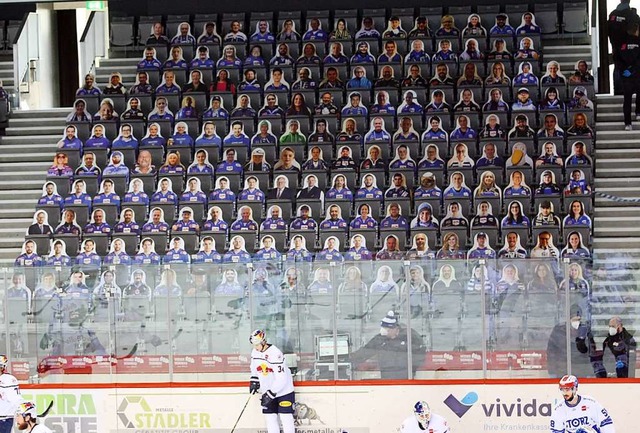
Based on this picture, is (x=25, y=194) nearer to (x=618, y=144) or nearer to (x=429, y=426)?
(x=618, y=144)

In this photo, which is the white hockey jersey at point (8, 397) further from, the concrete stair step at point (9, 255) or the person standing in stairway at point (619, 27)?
the person standing in stairway at point (619, 27)

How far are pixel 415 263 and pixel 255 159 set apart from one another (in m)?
4.44

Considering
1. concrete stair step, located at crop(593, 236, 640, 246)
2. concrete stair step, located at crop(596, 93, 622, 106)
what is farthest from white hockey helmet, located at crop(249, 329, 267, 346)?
concrete stair step, located at crop(596, 93, 622, 106)

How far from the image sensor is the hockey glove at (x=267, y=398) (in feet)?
49.5

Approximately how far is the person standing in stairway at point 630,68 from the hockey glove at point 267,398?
7.43m

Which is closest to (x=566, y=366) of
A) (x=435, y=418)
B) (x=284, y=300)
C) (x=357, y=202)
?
(x=435, y=418)

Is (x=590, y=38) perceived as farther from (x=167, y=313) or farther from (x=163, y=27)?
(x=167, y=313)

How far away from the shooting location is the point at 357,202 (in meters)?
18.3

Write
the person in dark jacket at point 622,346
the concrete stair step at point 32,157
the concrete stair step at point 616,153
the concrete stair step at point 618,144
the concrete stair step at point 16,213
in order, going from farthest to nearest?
the concrete stair step at point 32,157 < the concrete stair step at point 16,213 < the concrete stair step at point 618,144 < the concrete stair step at point 616,153 < the person in dark jacket at point 622,346

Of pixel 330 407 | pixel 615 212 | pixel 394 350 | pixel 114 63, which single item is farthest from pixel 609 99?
pixel 114 63

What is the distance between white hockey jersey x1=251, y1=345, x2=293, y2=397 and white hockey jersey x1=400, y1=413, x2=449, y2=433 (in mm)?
1707

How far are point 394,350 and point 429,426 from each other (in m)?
1.71

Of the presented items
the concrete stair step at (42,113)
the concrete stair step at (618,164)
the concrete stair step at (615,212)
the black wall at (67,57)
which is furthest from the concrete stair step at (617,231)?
the black wall at (67,57)

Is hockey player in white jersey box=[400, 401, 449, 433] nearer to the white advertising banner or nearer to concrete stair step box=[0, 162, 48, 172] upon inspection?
the white advertising banner
